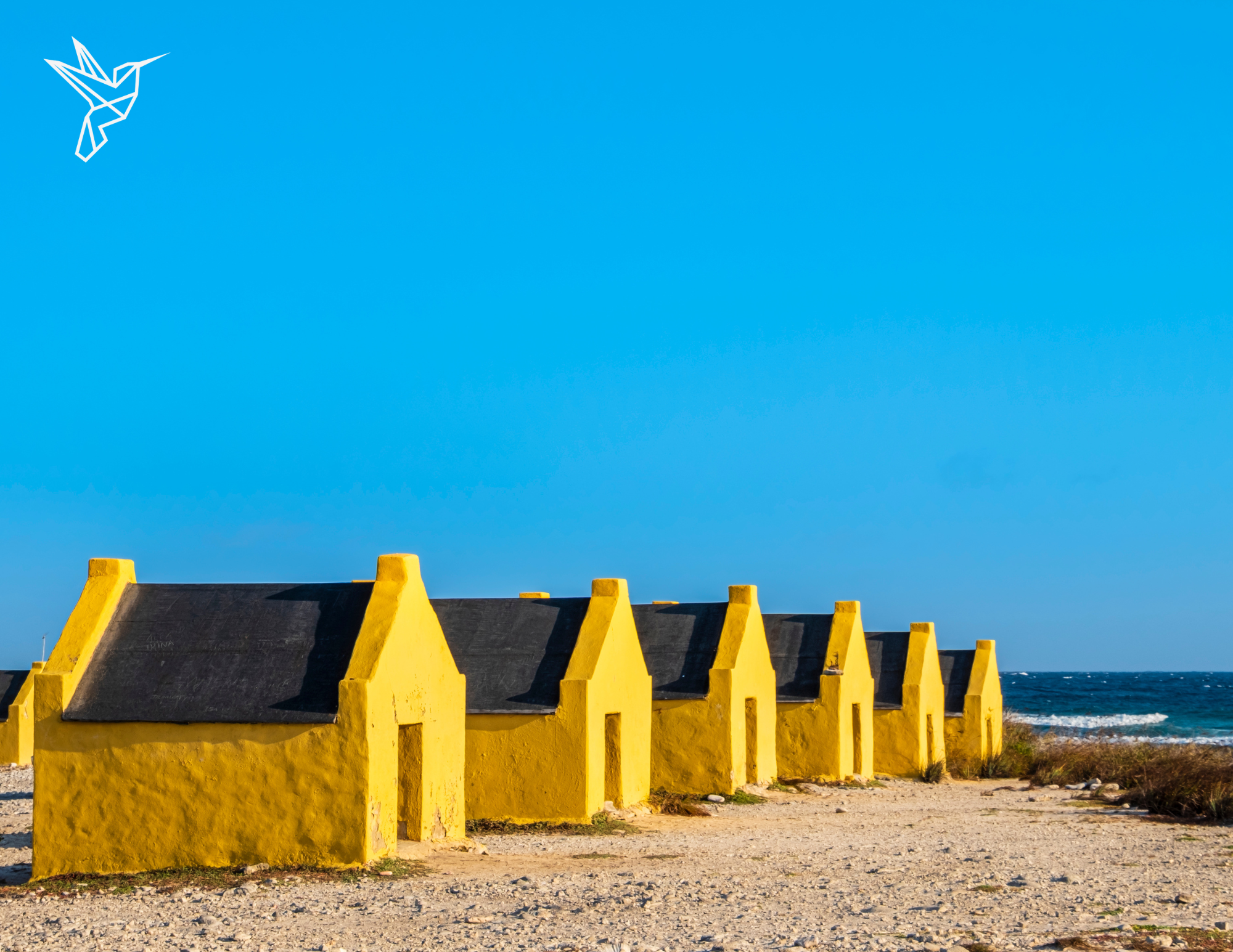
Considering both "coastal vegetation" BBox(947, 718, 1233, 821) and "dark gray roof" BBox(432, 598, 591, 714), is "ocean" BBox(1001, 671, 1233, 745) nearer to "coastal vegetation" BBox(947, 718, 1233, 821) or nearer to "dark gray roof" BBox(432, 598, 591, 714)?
"coastal vegetation" BBox(947, 718, 1233, 821)

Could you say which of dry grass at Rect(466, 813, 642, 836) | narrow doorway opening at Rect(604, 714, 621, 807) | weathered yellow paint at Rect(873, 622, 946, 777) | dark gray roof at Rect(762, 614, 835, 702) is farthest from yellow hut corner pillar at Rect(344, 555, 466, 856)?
weathered yellow paint at Rect(873, 622, 946, 777)

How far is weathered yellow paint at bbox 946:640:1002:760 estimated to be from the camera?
34.8m

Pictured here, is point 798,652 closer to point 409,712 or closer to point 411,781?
point 411,781

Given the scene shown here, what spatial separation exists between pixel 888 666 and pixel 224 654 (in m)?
21.3

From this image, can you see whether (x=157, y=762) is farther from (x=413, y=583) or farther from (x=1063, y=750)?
(x=1063, y=750)

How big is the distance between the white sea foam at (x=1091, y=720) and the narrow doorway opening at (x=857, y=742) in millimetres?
49511

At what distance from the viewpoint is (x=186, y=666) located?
44.3 feet

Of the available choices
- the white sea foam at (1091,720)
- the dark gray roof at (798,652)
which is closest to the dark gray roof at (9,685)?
the dark gray roof at (798,652)

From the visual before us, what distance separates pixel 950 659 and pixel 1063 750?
4.30 metres

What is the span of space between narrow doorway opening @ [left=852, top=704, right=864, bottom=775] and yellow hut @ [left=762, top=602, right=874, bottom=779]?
14 millimetres

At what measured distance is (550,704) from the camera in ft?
59.1

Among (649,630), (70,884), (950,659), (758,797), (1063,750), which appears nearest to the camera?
(70,884)

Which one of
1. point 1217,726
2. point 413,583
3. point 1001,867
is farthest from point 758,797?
point 1217,726

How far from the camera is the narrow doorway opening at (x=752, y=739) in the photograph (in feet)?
79.2
